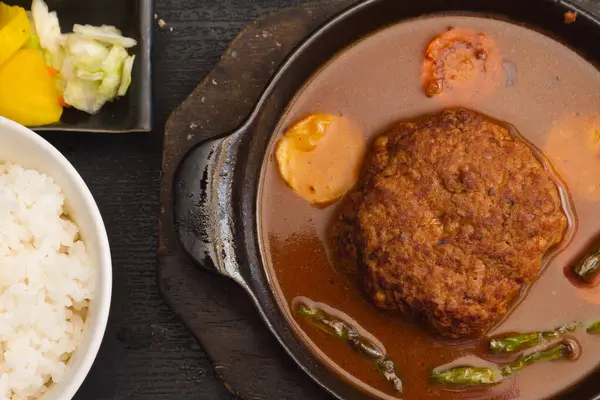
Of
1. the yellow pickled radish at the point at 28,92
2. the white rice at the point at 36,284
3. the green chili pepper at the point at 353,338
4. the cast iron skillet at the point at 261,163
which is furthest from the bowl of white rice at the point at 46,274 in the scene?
the green chili pepper at the point at 353,338

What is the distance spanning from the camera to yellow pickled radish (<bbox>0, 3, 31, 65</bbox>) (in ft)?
9.90

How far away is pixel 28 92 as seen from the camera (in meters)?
3.05

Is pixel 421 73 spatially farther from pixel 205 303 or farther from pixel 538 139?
pixel 205 303

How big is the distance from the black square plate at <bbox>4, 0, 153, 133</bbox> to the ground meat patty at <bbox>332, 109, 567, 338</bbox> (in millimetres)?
1110

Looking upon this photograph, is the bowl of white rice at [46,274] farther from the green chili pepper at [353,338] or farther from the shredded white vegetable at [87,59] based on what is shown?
the green chili pepper at [353,338]

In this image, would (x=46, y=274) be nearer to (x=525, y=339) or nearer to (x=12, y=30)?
(x=12, y=30)

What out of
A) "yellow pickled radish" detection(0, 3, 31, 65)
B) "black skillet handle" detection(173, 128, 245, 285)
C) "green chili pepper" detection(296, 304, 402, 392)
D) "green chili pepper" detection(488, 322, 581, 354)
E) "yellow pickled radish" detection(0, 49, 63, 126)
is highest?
"yellow pickled radish" detection(0, 3, 31, 65)

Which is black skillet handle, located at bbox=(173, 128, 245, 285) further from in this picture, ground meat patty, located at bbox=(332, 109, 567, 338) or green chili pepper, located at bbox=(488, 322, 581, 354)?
green chili pepper, located at bbox=(488, 322, 581, 354)

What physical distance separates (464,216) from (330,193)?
56 centimetres

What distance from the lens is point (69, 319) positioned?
2.84 m

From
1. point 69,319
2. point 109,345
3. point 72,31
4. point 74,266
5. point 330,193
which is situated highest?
point 72,31

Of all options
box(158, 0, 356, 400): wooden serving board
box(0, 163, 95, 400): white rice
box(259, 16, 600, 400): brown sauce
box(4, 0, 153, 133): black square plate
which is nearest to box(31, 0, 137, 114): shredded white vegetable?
box(4, 0, 153, 133): black square plate

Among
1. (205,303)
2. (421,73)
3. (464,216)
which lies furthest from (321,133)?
(205,303)

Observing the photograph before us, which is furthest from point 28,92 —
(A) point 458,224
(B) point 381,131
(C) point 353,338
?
(A) point 458,224
